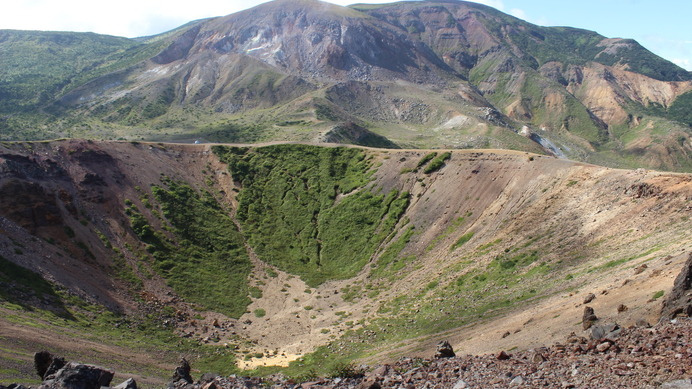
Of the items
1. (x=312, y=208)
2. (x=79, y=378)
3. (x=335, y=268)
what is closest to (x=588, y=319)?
(x=79, y=378)

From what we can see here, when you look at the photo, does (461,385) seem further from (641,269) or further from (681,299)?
(641,269)

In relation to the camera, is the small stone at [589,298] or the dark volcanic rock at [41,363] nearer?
the dark volcanic rock at [41,363]

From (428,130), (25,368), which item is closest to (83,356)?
(25,368)

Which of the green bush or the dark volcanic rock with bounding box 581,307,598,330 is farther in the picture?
the green bush

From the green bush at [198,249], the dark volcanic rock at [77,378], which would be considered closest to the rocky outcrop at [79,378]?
the dark volcanic rock at [77,378]

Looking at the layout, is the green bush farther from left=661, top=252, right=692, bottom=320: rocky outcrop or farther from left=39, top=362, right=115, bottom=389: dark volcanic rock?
left=661, top=252, right=692, bottom=320: rocky outcrop

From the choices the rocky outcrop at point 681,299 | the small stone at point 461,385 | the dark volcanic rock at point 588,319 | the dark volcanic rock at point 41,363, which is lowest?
the dark volcanic rock at point 41,363

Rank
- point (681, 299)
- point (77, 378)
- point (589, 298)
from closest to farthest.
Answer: point (77, 378) < point (681, 299) < point (589, 298)

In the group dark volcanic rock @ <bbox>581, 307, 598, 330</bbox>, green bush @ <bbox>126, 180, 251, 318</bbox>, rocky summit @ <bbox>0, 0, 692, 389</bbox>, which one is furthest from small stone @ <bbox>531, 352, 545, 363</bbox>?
green bush @ <bbox>126, 180, 251, 318</bbox>

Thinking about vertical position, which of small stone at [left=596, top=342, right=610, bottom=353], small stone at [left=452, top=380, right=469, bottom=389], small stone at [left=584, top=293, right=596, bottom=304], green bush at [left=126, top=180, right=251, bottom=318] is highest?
small stone at [left=596, top=342, right=610, bottom=353]

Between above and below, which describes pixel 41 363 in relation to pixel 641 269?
below

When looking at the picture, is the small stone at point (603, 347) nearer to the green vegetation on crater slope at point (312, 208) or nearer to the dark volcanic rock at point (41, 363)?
the dark volcanic rock at point (41, 363)

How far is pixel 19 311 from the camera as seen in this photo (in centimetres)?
3597

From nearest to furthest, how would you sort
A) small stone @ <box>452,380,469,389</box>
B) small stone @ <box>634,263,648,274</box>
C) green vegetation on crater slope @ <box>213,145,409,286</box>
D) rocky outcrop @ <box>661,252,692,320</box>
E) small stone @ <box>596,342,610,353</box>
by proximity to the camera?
small stone @ <box>596,342,610,353</box> < small stone @ <box>452,380,469,389</box> < rocky outcrop @ <box>661,252,692,320</box> < small stone @ <box>634,263,648,274</box> < green vegetation on crater slope @ <box>213,145,409,286</box>
